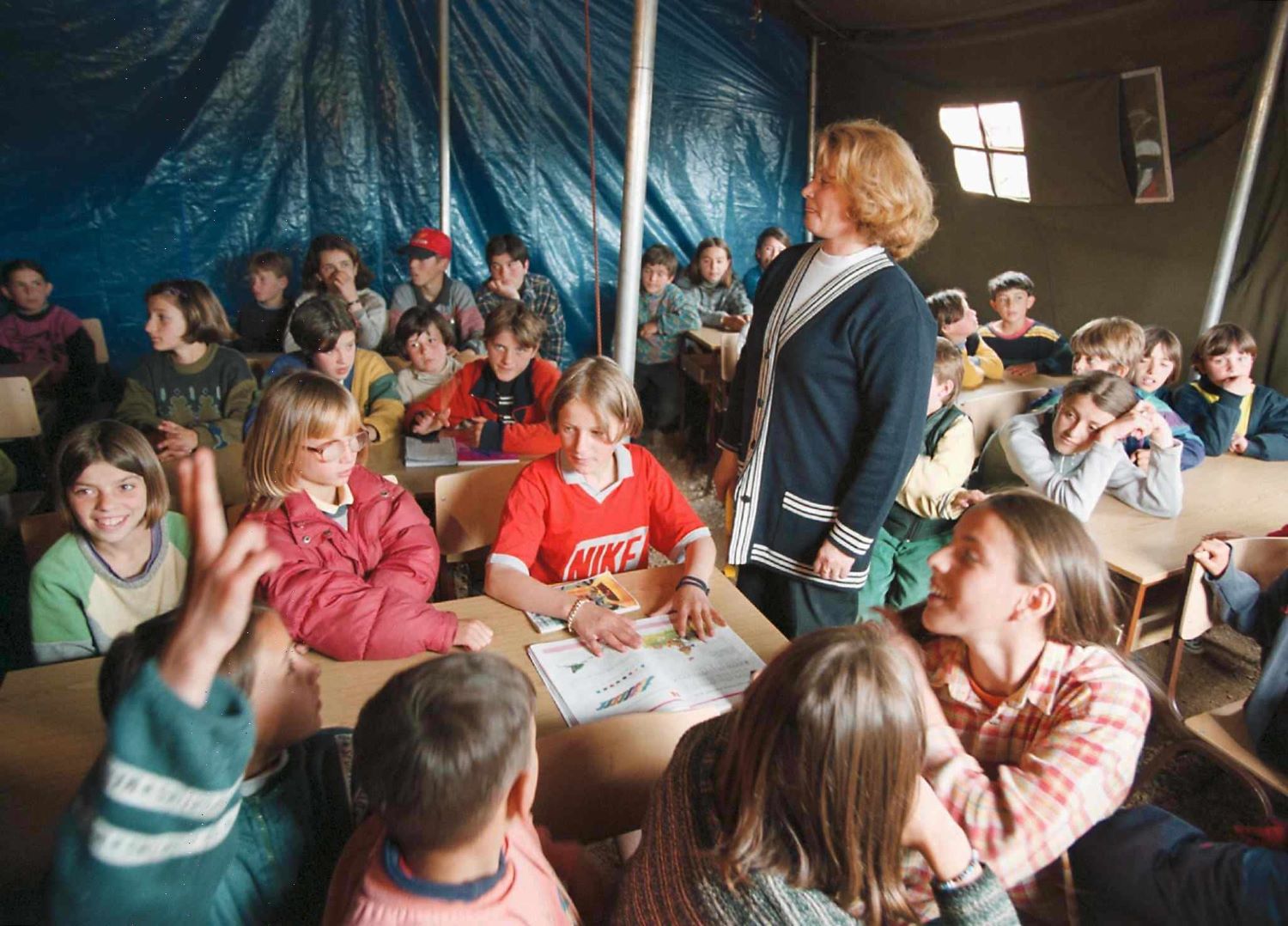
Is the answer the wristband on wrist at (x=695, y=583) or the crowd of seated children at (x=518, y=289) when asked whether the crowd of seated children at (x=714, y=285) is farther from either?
the wristband on wrist at (x=695, y=583)

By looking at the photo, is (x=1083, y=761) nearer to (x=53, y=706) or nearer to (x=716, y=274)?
(x=53, y=706)

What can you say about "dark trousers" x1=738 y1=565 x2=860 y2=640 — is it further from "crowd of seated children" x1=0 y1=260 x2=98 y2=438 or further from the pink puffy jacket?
"crowd of seated children" x1=0 y1=260 x2=98 y2=438

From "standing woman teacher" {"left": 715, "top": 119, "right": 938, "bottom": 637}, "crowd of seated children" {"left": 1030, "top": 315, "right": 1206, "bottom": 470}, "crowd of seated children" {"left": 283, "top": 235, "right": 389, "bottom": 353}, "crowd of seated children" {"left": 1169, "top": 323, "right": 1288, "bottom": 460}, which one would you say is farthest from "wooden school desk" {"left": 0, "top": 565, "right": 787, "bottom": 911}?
"crowd of seated children" {"left": 283, "top": 235, "right": 389, "bottom": 353}

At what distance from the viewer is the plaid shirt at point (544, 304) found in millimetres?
4582

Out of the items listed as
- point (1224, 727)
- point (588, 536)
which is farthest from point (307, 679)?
point (1224, 727)

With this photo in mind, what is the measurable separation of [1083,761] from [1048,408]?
6.11 feet

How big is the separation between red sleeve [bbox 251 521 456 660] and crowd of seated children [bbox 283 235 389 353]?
2628mm

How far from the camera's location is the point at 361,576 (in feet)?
5.55

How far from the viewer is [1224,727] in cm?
172

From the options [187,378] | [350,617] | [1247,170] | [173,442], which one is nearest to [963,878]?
[350,617]

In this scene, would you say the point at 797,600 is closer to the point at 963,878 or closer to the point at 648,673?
the point at 648,673

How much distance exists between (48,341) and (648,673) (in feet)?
13.3

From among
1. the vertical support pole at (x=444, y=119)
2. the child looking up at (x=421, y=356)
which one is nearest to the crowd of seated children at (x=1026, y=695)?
the child looking up at (x=421, y=356)

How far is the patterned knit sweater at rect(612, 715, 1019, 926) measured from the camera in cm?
85
